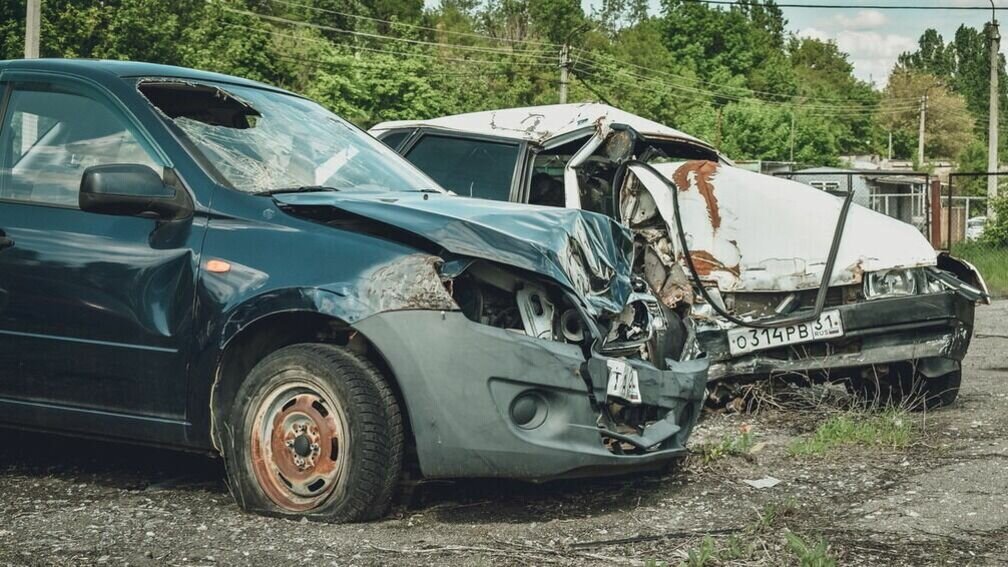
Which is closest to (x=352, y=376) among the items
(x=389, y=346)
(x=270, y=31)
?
(x=389, y=346)

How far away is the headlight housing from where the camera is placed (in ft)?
23.3

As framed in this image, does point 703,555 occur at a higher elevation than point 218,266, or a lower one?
lower

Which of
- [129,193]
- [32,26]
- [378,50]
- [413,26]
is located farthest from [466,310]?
[413,26]

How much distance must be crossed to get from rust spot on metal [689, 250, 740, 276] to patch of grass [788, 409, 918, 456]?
3.17ft

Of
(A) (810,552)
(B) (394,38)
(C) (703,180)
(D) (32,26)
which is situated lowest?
(A) (810,552)

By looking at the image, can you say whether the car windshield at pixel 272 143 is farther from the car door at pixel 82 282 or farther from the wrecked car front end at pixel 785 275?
the wrecked car front end at pixel 785 275

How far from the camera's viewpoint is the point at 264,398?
469 centimetres

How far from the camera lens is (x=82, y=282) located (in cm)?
495

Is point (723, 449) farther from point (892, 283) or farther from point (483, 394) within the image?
point (483, 394)

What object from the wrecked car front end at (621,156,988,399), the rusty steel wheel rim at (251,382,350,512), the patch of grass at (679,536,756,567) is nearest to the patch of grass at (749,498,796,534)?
the patch of grass at (679,536,756,567)

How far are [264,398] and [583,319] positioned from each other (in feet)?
3.92

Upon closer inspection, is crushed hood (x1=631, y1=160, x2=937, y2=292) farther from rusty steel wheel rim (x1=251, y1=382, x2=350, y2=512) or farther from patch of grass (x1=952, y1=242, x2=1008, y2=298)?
patch of grass (x1=952, y1=242, x2=1008, y2=298)

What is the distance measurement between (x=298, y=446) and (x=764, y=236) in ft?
11.0

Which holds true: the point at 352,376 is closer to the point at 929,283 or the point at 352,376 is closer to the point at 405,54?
the point at 929,283
